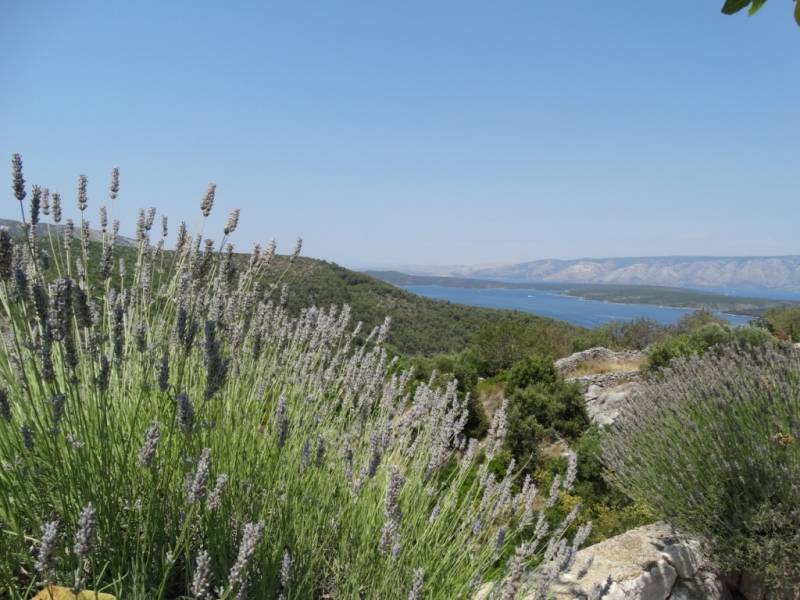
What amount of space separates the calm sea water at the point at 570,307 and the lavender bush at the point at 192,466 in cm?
6860

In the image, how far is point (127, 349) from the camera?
231 centimetres

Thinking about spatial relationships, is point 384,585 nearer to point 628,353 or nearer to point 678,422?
point 678,422

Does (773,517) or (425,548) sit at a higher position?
(425,548)

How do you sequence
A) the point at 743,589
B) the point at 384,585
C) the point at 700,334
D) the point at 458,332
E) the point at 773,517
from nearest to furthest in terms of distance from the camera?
the point at 384,585, the point at 773,517, the point at 743,589, the point at 700,334, the point at 458,332

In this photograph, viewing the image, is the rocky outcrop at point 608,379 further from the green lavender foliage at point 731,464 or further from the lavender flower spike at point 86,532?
the lavender flower spike at point 86,532

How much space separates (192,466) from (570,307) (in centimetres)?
12134

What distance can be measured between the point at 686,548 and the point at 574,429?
266 inches

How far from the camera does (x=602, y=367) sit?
608 inches

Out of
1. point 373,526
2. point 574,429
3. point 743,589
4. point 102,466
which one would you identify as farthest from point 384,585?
point 574,429

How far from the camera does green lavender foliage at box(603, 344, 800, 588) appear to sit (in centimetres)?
281

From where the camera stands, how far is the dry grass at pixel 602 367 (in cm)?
1464

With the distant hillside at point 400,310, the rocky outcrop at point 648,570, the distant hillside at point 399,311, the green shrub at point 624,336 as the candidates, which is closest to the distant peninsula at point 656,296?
the distant hillside at point 399,311

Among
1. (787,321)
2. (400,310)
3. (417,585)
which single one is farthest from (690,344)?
(400,310)

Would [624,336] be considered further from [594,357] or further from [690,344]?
[690,344]
